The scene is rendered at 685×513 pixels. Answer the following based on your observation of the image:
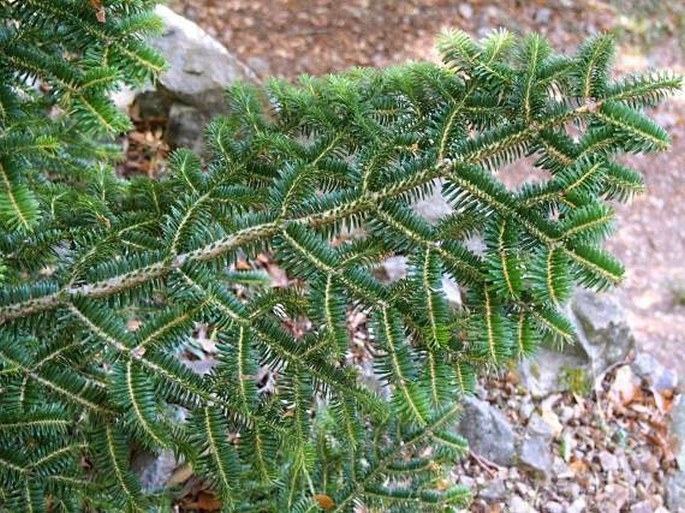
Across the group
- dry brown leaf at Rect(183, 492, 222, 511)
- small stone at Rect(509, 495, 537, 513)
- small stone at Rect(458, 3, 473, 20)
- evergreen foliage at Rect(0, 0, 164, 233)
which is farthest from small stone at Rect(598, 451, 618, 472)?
small stone at Rect(458, 3, 473, 20)

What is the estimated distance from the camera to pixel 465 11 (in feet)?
17.8

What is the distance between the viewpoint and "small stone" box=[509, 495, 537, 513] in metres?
2.66

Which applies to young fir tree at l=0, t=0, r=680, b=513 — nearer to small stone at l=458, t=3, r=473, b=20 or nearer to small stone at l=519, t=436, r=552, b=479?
small stone at l=519, t=436, r=552, b=479

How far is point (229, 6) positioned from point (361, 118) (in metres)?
3.78

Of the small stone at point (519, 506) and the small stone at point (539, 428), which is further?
the small stone at point (539, 428)

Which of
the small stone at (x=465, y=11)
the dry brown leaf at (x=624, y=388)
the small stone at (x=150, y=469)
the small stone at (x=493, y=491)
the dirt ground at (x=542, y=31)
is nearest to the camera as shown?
the small stone at (x=150, y=469)

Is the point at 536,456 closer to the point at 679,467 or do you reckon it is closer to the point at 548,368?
the point at 548,368

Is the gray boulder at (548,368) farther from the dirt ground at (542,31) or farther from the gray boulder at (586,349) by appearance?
the dirt ground at (542,31)

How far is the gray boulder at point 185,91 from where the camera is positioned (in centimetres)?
348

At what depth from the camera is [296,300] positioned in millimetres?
1427

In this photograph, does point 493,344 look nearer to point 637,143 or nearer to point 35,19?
point 637,143

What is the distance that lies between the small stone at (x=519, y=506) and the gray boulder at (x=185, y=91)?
2038 millimetres

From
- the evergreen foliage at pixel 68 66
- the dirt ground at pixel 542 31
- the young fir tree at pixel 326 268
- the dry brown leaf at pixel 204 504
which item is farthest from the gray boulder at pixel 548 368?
the evergreen foliage at pixel 68 66

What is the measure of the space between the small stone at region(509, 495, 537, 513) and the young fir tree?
142cm
